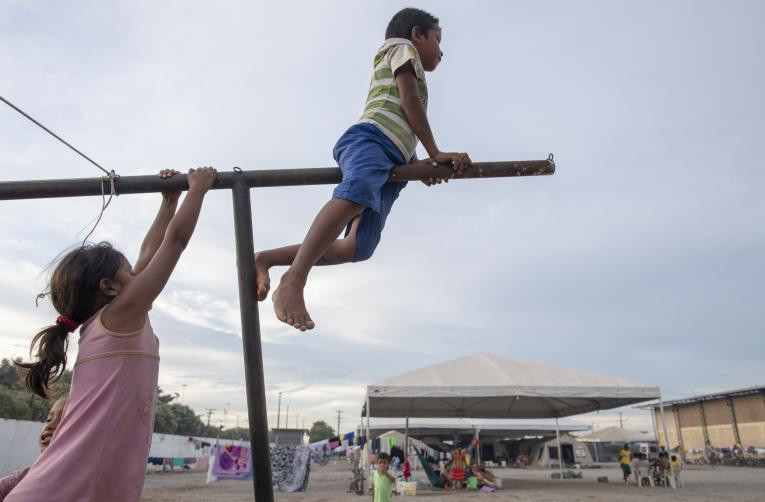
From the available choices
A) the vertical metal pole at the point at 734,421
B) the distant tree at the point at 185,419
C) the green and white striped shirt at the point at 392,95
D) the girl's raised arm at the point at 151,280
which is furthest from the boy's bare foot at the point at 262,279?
the distant tree at the point at 185,419

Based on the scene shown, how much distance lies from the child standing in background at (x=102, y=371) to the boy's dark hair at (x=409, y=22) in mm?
1129

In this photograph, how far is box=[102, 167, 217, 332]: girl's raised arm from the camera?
1.47 metres

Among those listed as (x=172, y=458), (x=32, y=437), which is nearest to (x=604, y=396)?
(x=32, y=437)

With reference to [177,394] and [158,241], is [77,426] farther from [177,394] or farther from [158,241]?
[177,394]

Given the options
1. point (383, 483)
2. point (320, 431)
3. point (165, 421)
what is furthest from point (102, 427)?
point (320, 431)

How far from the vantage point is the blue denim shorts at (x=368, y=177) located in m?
1.83

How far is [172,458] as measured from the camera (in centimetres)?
2797

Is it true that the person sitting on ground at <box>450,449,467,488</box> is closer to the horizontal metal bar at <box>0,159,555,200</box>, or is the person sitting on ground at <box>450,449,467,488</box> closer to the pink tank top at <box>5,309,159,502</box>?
the horizontal metal bar at <box>0,159,555,200</box>

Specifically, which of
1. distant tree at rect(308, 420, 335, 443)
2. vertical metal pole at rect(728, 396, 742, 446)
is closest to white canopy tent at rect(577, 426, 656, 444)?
vertical metal pole at rect(728, 396, 742, 446)

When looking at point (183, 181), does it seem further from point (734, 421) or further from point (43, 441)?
point (734, 421)

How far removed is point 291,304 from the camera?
1.76 metres

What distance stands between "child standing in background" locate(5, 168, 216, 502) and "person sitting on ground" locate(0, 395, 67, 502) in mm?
300

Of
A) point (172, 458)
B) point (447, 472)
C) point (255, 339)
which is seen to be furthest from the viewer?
point (172, 458)

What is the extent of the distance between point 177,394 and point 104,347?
6352 centimetres
